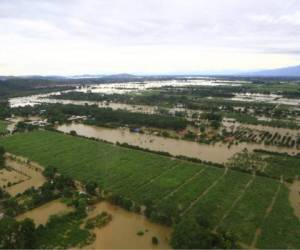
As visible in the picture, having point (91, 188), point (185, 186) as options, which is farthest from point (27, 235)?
point (185, 186)

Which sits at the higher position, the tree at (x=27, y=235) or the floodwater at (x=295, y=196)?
the tree at (x=27, y=235)

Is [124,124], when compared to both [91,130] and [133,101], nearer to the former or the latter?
[91,130]

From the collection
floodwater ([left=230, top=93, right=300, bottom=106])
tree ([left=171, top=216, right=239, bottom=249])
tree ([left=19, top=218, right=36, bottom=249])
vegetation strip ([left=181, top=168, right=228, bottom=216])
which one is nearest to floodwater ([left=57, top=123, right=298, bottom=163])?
vegetation strip ([left=181, top=168, right=228, bottom=216])

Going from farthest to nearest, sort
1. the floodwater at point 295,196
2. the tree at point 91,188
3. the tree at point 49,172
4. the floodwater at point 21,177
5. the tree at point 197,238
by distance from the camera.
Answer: the tree at point 49,172 → the floodwater at point 21,177 → the tree at point 91,188 → the floodwater at point 295,196 → the tree at point 197,238

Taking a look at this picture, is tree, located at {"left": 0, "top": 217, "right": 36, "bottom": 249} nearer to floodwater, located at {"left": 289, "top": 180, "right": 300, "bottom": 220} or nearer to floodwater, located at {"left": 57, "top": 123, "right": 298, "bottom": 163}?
floodwater, located at {"left": 289, "top": 180, "right": 300, "bottom": 220}

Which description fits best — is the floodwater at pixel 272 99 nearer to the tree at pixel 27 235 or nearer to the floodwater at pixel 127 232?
the floodwater at pixel 127 232

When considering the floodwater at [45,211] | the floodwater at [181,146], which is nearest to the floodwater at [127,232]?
the floodwater at [45,211]
